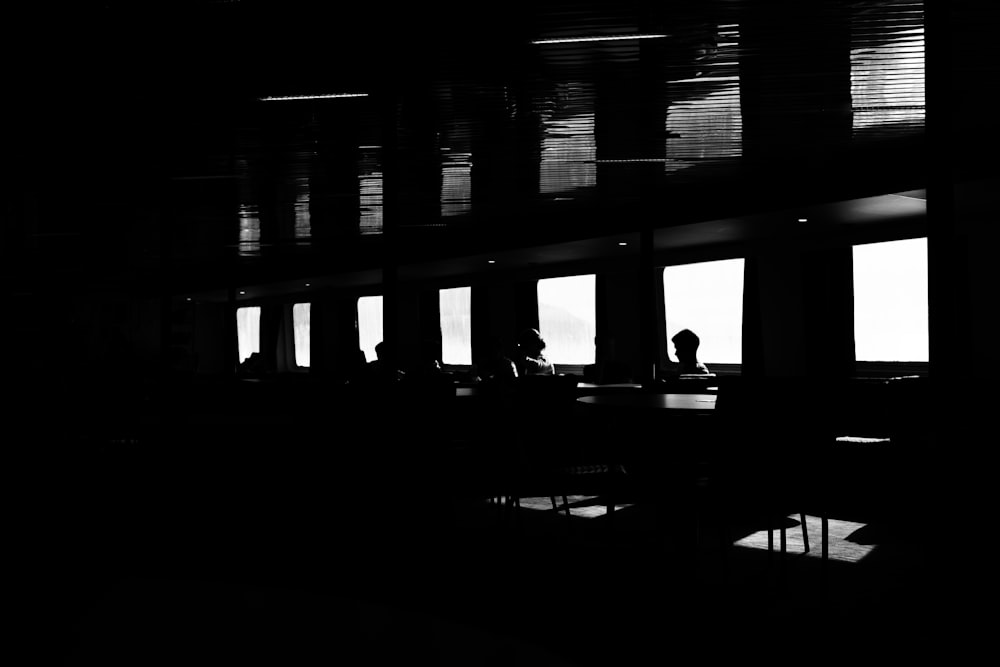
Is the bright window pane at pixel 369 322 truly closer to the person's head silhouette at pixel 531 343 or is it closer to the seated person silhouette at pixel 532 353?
the seated person silhouette at pixel 532 353

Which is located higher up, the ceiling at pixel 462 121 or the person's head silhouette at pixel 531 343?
the ceiling at pixel 462 121

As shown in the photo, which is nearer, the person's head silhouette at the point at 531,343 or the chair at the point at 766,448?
the chair at the point at 766,448

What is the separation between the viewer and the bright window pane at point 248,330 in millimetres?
27828

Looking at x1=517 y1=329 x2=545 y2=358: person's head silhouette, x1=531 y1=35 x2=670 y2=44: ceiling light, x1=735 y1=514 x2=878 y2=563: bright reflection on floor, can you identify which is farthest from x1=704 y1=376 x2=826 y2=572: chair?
x1=517 y1=329 x2=545 y2=358: person's head silhouette

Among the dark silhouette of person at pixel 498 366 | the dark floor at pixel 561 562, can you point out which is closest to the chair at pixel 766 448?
the dark floor at pixel 561 562

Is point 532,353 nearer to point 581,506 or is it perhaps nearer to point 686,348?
point 686,348

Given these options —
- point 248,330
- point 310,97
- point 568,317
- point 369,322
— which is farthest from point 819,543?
point 248,330

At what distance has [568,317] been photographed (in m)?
16.6

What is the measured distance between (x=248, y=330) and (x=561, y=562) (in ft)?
79.5

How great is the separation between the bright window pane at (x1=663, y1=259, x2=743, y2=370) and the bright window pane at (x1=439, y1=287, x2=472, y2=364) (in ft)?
17.1

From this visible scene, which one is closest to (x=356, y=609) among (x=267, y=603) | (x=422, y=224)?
(x=267, y=603)

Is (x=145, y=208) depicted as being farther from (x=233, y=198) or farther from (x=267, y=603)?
(x=267, y=603)

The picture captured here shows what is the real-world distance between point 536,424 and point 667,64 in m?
2.45

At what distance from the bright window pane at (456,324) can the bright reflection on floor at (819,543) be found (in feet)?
40.7
